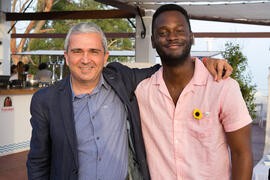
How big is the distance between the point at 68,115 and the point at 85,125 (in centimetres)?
10

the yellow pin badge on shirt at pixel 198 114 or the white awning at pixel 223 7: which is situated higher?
the white awning at pixel 223 7

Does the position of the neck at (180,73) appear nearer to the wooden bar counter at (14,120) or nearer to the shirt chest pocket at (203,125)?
the shirt chest pocket at (203,125)

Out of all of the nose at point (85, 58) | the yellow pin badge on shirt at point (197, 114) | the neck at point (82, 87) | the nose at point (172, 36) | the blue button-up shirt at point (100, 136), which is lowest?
the blue button-up shirt at point (100, 136)

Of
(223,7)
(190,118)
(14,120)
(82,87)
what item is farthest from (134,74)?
(223,7)

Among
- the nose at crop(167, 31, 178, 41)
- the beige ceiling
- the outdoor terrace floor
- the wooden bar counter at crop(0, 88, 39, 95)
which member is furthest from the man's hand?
the beige ceiling

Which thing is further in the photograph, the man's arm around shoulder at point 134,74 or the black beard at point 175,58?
the man's arm around shoulder at point 134,74

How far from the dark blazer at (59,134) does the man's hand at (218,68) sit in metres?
0.43

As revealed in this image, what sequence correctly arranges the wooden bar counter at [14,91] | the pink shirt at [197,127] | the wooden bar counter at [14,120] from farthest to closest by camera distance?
the wooden bar counter at [14,120] < the wooden bar counter at [14,91] < the pink shirt at [197,127]

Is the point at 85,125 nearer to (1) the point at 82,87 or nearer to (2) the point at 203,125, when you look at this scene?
(1) the point at 82,87

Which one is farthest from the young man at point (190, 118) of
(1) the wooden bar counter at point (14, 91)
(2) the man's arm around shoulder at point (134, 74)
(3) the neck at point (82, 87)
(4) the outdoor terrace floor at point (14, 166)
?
(1) the wooden bar counter at point (14, 91)

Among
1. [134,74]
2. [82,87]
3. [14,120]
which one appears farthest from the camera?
[14,120]

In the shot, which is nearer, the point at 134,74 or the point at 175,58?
the point at 175,58

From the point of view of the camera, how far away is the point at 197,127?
1616mm

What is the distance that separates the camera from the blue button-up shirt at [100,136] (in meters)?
1.81
